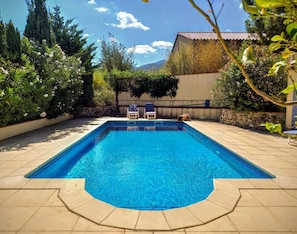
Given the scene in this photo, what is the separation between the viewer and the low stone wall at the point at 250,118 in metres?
8.26

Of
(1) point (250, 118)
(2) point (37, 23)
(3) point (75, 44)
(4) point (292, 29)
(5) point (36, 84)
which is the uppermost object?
(2) point (37, 23)

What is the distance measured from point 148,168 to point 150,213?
8.53ft

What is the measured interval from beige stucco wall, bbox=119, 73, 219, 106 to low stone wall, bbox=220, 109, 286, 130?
2.53 meters

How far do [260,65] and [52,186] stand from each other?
847 centimetres

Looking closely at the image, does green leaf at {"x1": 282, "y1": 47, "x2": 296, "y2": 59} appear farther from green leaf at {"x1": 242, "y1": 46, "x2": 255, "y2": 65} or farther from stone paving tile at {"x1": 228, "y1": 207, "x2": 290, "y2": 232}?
stone paving tile at {"x1": 228, "y1": 207, "x2": 290, "y2": 232}

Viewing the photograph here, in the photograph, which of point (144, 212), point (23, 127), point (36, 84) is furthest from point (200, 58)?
point (144, 212)

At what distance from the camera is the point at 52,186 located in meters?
3.47

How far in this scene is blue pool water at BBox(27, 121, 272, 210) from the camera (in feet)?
12.9

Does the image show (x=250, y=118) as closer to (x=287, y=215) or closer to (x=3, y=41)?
(x=287, y=215)

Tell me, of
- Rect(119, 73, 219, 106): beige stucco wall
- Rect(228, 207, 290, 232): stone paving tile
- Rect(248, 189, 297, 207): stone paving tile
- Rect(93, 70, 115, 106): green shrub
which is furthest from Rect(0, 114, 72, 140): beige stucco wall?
Rect(248, 189, 297, 207): stone paving tile

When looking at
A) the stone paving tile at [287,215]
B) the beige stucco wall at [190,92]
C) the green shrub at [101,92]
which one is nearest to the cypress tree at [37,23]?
the green shrub at [101,92]

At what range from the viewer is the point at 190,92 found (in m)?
13.3

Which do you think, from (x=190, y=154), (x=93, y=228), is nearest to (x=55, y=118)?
(x=190, y=154)

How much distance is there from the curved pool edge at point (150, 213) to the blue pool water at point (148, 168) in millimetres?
740
